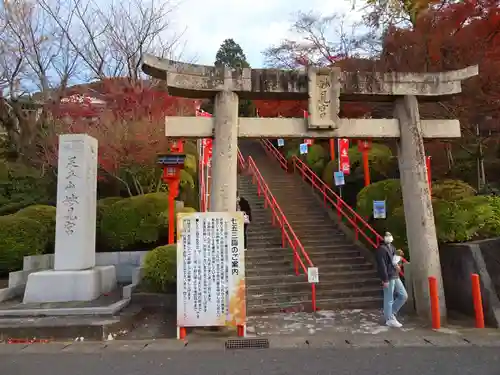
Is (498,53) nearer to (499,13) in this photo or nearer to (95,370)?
(499,13)

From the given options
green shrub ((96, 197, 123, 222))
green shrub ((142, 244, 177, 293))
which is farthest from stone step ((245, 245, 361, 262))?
green shrub ((96, 197, 123, 222))

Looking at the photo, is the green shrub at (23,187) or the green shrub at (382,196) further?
the green shrub at (23,187)

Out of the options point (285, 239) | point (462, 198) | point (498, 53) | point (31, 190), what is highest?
point (498, 53)

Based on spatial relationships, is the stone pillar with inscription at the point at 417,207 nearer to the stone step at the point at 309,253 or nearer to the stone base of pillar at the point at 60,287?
the stone step at the point at 309,253

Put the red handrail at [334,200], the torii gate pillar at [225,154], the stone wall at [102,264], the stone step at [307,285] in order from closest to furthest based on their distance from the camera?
the torii gate pillar at [225,154], the stone step at [307,285], the stone wall at [102,264], the red handrail at [334,200]

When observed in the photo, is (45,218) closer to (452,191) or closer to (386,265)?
(386,265)

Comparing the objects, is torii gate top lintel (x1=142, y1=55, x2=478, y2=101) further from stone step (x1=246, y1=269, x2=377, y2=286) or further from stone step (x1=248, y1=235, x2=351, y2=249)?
stone step (x1=248, y1=235, x2=351, y2=249)

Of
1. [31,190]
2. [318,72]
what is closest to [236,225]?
[318,72]

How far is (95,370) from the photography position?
5336mm

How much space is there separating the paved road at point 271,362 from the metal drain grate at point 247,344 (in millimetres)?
239

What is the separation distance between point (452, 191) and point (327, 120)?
3.84 m

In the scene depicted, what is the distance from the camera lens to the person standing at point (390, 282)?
7395 millimetres

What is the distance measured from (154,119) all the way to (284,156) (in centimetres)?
907

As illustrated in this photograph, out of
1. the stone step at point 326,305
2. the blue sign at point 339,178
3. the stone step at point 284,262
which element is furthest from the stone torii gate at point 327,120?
the blue sign at point 339,178
